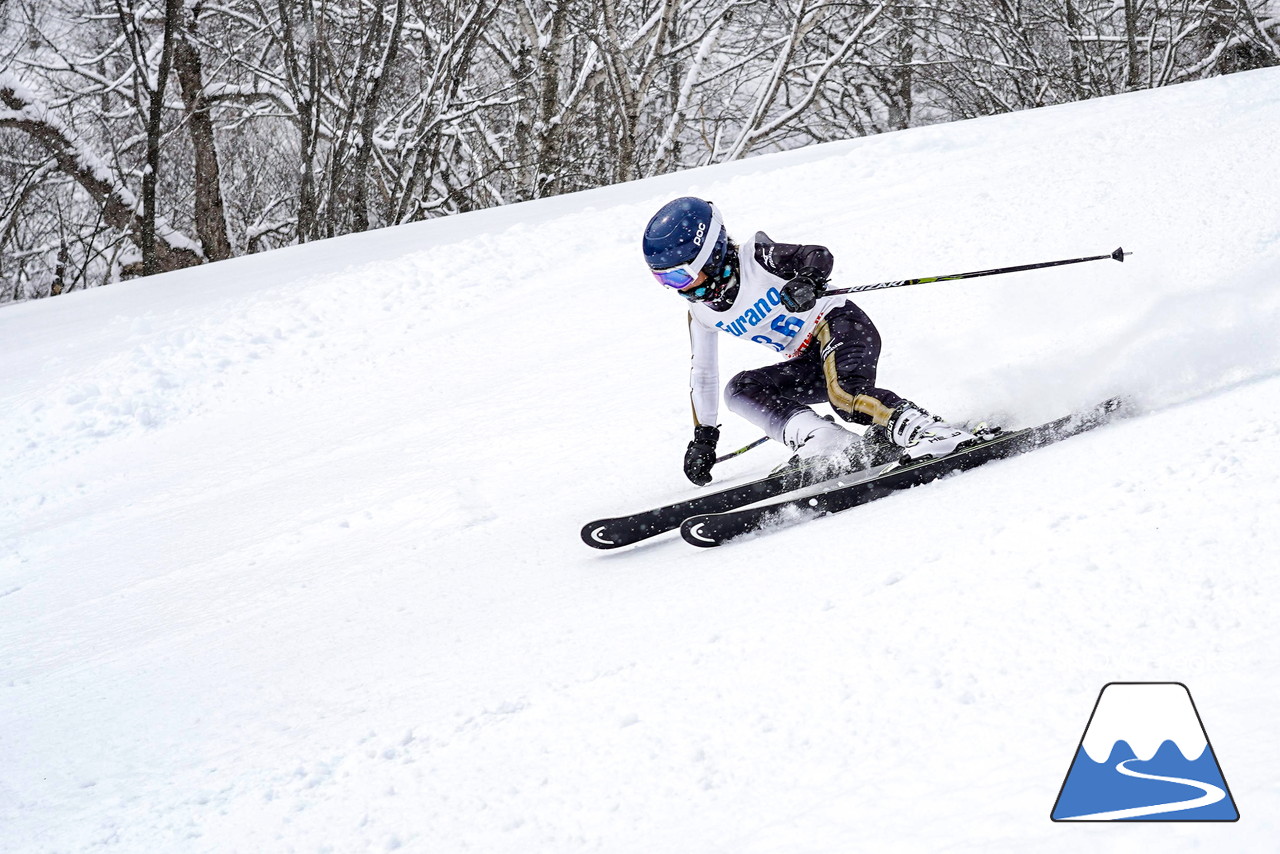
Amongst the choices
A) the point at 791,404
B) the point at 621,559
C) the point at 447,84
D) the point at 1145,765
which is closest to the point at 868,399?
the point at 791,404

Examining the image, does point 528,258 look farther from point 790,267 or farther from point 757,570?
point 757,570

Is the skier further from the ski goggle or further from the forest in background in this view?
the forest in background

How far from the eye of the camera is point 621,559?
12.4ft

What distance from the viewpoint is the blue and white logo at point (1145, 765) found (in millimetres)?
1690

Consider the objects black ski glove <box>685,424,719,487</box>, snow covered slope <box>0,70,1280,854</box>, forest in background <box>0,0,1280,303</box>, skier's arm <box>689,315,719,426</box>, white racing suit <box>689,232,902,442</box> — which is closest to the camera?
snow covered slope <box>0,70,1280,854</box>

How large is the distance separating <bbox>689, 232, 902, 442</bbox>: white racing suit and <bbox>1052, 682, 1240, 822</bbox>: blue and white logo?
1897 mm

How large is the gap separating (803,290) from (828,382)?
1.34 feet

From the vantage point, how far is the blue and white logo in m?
1.69

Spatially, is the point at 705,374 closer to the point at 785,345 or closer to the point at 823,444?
the point at 785,345

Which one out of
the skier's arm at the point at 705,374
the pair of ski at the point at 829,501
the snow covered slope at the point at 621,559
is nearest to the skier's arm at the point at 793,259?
the skier's arm at the point at 705,374

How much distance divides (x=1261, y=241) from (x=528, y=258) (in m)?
5.19


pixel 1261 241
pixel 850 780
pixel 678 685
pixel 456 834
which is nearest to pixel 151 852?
pixel 456 834

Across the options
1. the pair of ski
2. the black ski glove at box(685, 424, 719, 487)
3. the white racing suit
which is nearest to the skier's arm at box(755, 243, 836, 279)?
the white racing suit

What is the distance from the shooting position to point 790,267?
12.8ft
